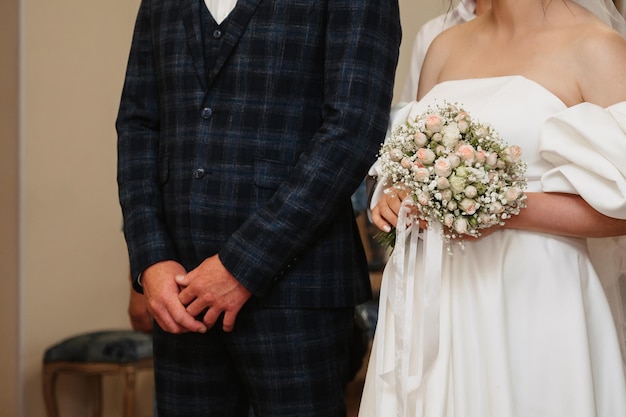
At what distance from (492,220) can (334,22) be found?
610 mm

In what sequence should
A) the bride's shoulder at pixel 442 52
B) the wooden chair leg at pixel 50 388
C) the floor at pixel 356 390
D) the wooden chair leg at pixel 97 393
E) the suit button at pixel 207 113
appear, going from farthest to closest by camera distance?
the floor at pixel 356 390 → the wooden chair leg at pixel 97 393 → the wooden chair leg at pixel 50 388 → the bride's shoulder at pixel 442 52 → the suit button at pixel 207 113

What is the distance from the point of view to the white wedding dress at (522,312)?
1.76 m

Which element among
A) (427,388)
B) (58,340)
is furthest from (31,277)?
(427,388)

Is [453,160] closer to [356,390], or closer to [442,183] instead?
[442,183]

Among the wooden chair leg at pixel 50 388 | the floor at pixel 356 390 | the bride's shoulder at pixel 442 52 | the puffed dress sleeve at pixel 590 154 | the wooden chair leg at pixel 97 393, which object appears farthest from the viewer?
the floor at pixel 356 390

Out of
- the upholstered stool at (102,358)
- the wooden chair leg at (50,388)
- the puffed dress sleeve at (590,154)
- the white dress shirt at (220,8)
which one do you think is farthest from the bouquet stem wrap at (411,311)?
the wooden chair leg at (50,388)

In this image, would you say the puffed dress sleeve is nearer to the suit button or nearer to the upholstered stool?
the suit button

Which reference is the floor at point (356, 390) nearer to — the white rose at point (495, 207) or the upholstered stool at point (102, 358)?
the upholstered stool at point (102, 358)

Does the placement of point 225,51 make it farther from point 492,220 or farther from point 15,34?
point 15,34

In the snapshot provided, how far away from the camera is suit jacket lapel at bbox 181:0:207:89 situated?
2096 millimetres

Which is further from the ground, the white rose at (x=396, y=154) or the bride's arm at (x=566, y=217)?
the white rose at (x=396, y=154)

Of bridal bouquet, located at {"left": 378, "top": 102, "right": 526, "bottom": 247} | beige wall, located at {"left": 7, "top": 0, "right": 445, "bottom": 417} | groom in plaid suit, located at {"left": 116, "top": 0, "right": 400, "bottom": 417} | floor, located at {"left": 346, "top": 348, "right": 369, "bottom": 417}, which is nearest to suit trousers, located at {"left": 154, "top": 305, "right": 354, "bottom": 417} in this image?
groom in plaid suit, located at {"left": 116, "top": 0, "right": 400, "bottom": 417}

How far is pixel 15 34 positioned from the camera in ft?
14.2

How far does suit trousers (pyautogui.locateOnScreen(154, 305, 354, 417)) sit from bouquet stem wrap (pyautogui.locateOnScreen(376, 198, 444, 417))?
7.0 inches
